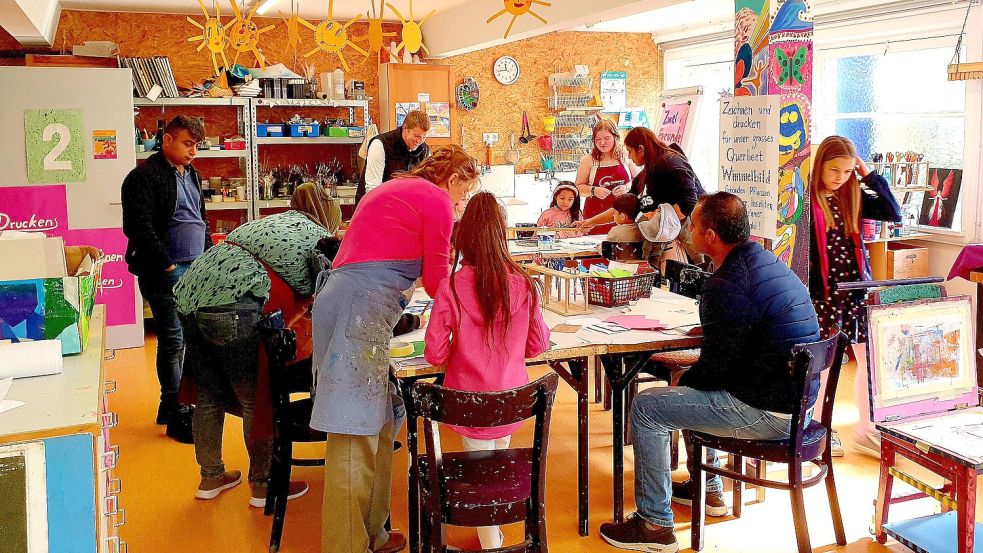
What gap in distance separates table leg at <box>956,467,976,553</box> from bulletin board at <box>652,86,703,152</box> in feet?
16.6

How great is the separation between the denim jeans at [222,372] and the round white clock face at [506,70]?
6.45 metres

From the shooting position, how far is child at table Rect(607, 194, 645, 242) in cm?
529

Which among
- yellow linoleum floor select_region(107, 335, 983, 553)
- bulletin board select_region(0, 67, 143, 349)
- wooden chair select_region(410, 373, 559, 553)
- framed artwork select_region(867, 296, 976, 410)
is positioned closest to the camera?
wooden chair select_region(410, 373, 559, 553)

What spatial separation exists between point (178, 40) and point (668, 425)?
680cm

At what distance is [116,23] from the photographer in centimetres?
814

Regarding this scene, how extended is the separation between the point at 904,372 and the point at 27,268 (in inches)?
119

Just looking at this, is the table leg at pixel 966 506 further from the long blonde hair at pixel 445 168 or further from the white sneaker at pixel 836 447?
the long blonde hair at pixel 445 168

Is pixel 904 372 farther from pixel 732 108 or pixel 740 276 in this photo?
pixel 732 108

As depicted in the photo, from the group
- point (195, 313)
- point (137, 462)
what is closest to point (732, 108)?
point (195, 313)

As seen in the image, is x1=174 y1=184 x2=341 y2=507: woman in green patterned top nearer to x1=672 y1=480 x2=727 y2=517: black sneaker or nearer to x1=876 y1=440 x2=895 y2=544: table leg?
x1=672 y1=480 x2=727 y2=517: black sneaker

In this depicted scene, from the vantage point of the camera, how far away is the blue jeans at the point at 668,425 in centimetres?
321

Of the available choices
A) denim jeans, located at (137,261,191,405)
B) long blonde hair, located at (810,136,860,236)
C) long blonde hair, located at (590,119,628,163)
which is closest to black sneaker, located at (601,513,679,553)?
long blonde hair, located at (810,136,860,236)

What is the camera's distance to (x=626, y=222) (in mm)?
5441

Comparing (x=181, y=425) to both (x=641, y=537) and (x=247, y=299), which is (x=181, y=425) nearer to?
(x=247, y=299)
